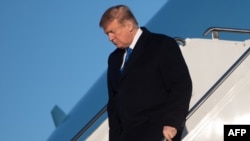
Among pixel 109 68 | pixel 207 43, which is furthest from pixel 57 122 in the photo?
pixel 109 68

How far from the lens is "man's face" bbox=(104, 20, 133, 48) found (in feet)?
7.05

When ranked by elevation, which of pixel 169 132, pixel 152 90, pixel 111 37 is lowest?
pixel 169 132

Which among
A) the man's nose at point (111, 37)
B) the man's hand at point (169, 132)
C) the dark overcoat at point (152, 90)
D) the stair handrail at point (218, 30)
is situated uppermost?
the stair handrail at point (218, 30)

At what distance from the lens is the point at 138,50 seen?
2.23 metres

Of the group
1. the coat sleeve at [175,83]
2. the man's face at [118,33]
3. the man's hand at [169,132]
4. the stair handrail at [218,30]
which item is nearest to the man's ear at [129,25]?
the man's face at [118,33]

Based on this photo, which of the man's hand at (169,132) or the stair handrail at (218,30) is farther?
the stair handrail at (218,30)

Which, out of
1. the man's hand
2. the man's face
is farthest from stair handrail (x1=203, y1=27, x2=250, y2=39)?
the man's hand

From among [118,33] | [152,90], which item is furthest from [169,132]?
[118,33]

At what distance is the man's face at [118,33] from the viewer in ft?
7.05

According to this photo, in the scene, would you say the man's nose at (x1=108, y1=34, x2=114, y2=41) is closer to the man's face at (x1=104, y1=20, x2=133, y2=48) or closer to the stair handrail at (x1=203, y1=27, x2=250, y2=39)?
the man's face at (x1=104, y1=20, x2=133, y2=48)

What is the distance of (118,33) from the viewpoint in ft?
7.10

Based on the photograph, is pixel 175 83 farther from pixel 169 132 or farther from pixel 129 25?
pixel 129 25

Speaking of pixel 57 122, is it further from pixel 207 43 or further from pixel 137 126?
pixel 137 126

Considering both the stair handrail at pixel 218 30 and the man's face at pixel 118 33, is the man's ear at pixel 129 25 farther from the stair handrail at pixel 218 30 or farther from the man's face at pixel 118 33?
the stair handrail at pixel 218 30
